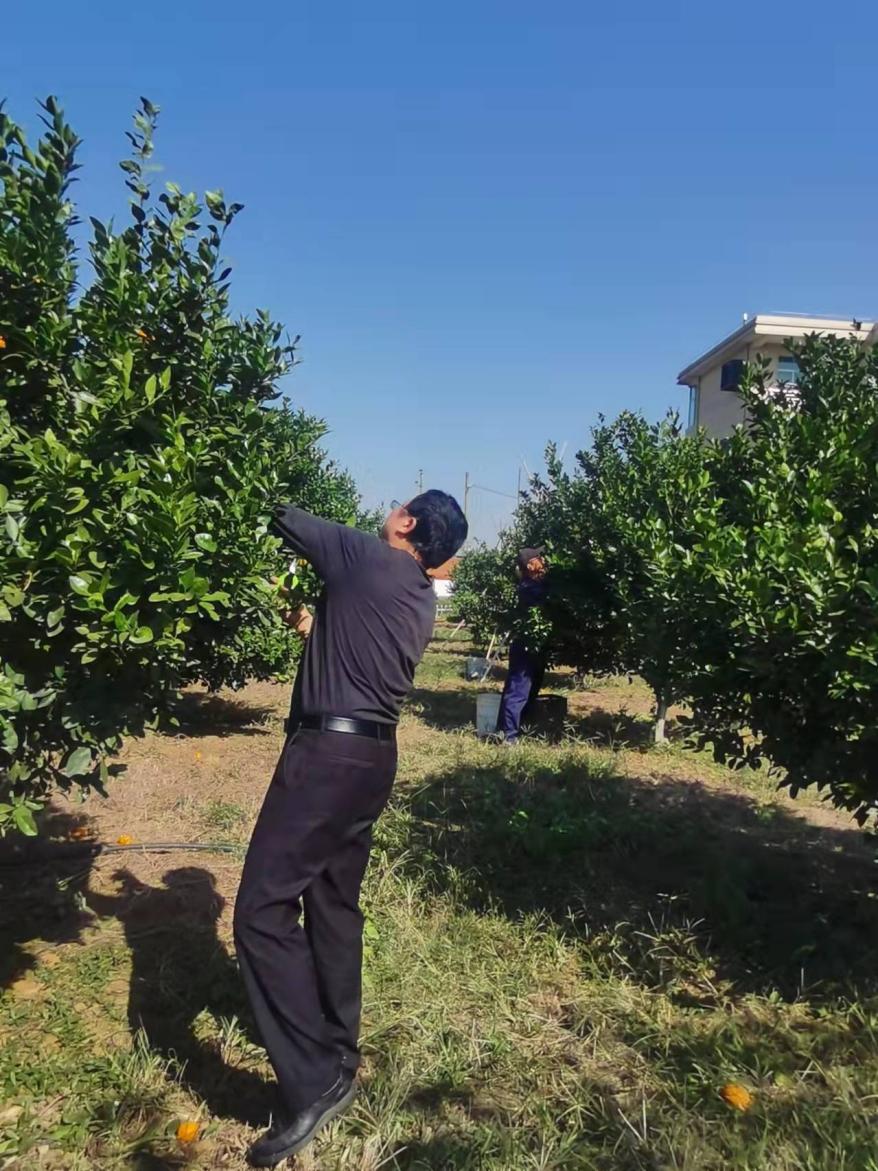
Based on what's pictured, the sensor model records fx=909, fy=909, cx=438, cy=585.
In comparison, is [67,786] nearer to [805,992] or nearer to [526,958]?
[526,958]

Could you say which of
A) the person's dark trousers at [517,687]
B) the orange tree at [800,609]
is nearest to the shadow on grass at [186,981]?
the orange tree at [800,609]

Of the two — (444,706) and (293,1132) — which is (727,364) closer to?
(444,706)

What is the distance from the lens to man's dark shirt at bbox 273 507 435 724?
9.13 feet

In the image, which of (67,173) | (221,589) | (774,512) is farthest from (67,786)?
(774,512)

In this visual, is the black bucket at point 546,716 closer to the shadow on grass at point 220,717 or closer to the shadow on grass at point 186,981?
the shadow on grass at point 220,717

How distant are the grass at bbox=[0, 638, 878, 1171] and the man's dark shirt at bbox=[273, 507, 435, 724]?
1298 mm

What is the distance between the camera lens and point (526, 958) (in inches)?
152

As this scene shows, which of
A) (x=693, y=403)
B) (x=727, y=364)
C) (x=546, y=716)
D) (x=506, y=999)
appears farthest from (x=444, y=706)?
(x=693, y=403)

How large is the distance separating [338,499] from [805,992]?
6.73 m

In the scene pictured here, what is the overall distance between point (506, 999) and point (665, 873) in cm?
150

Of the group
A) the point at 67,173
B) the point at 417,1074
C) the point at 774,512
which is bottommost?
the point at 417,1074

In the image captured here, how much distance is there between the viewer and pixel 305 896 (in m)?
2.83

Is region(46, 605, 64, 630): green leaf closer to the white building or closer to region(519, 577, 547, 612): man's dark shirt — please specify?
region(519, 577, 547, 612): man's dark shirt

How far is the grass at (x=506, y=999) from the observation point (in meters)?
2.74
